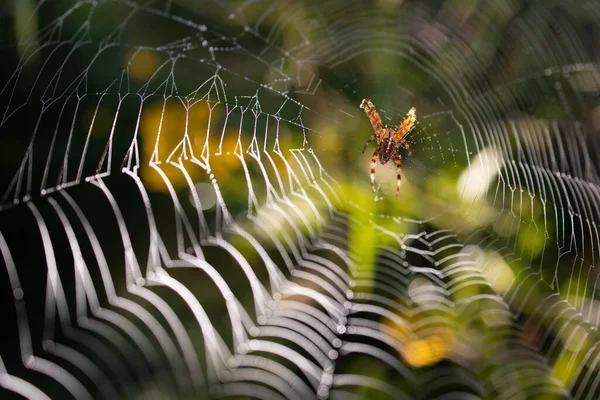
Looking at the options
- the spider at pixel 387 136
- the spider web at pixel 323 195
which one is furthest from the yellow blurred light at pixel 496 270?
the spider at pixel 387 136

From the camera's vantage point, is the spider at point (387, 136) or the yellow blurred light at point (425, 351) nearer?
the yellow blurred light at point (425, 351)

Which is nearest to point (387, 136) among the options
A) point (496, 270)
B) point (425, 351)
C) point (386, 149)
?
point (386, 149)

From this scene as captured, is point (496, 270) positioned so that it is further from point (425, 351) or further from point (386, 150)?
point (386, 150)

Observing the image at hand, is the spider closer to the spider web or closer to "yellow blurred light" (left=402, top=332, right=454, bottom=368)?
the spider web

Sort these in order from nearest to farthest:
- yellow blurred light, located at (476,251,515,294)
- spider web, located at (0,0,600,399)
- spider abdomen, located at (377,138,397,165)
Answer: spider web, located at (0,0,600,399)
yellow blurred light, located at (476,251,515,294)
spider abdomen, located at (377,138,397,165)

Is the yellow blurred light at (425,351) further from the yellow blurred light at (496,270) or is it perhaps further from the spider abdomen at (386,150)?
the spider abdomen at (386,150)

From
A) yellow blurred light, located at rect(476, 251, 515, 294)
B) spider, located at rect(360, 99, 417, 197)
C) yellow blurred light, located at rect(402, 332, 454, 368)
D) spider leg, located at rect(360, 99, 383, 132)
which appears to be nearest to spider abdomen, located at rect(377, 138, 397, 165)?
spider, located at rect(360, 99, 417, 197)
